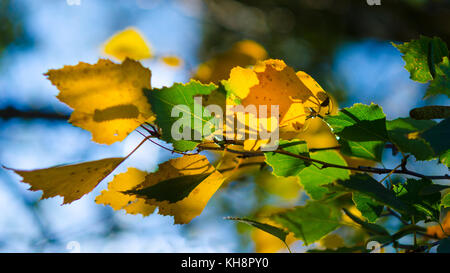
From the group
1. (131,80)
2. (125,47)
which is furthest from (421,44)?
(125,47)

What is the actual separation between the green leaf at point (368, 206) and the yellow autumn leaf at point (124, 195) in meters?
0.32

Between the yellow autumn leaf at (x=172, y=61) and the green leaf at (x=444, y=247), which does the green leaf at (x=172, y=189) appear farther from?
the yellow autumn leaf at (x=172, y=61)

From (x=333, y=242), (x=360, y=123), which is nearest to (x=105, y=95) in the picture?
(x=360, y=123)

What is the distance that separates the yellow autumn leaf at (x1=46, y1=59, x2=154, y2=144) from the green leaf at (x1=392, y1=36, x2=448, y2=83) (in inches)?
14.7

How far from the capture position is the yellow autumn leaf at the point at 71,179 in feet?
1.21

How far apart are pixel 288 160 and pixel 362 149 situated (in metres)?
0.12

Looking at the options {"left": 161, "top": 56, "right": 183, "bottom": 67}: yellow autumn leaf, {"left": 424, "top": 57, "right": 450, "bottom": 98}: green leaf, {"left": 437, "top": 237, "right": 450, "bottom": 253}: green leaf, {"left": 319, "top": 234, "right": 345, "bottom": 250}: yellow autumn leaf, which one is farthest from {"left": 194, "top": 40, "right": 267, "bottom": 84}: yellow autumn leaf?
{"left": 437, "top": 237, "right": 450, "bottom": 253}: green leaf

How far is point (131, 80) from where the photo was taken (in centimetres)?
36

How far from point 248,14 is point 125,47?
1143 mm

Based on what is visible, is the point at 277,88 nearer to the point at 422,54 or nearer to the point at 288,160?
the point at 288,160

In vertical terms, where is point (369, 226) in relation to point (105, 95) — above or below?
below

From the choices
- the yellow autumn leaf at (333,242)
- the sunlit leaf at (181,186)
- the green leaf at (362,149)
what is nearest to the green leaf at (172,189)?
the sunlit leaf at (181,186)

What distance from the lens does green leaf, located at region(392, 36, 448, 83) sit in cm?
43

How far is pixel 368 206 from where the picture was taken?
464 millimetres
